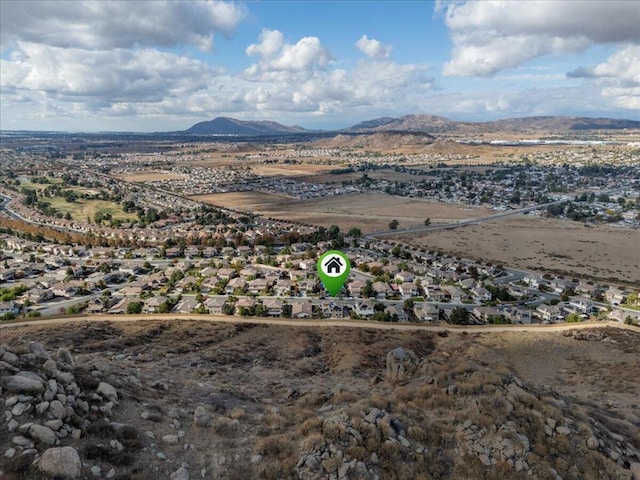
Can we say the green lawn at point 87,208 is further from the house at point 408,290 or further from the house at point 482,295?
the house at point 482,295

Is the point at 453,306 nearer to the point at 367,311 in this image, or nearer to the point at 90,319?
the point at 367,311

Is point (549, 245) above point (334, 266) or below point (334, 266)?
below

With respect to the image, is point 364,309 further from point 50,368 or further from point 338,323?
point 50,368

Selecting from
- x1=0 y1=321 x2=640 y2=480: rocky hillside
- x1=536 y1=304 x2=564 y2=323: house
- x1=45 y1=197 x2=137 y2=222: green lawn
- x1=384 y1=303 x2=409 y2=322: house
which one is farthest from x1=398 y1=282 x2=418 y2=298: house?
x1=45 y1=197 x2=137 y2=222: green lawn

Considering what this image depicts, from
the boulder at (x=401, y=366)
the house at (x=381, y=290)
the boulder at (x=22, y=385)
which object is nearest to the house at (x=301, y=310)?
the house at (x=381, y=290)

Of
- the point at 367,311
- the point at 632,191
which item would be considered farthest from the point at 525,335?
the point at 632,191

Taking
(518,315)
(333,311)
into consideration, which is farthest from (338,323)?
(518,315)

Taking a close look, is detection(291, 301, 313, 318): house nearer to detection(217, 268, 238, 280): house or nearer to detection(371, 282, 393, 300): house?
detection(371, 282, 393, 300): house
